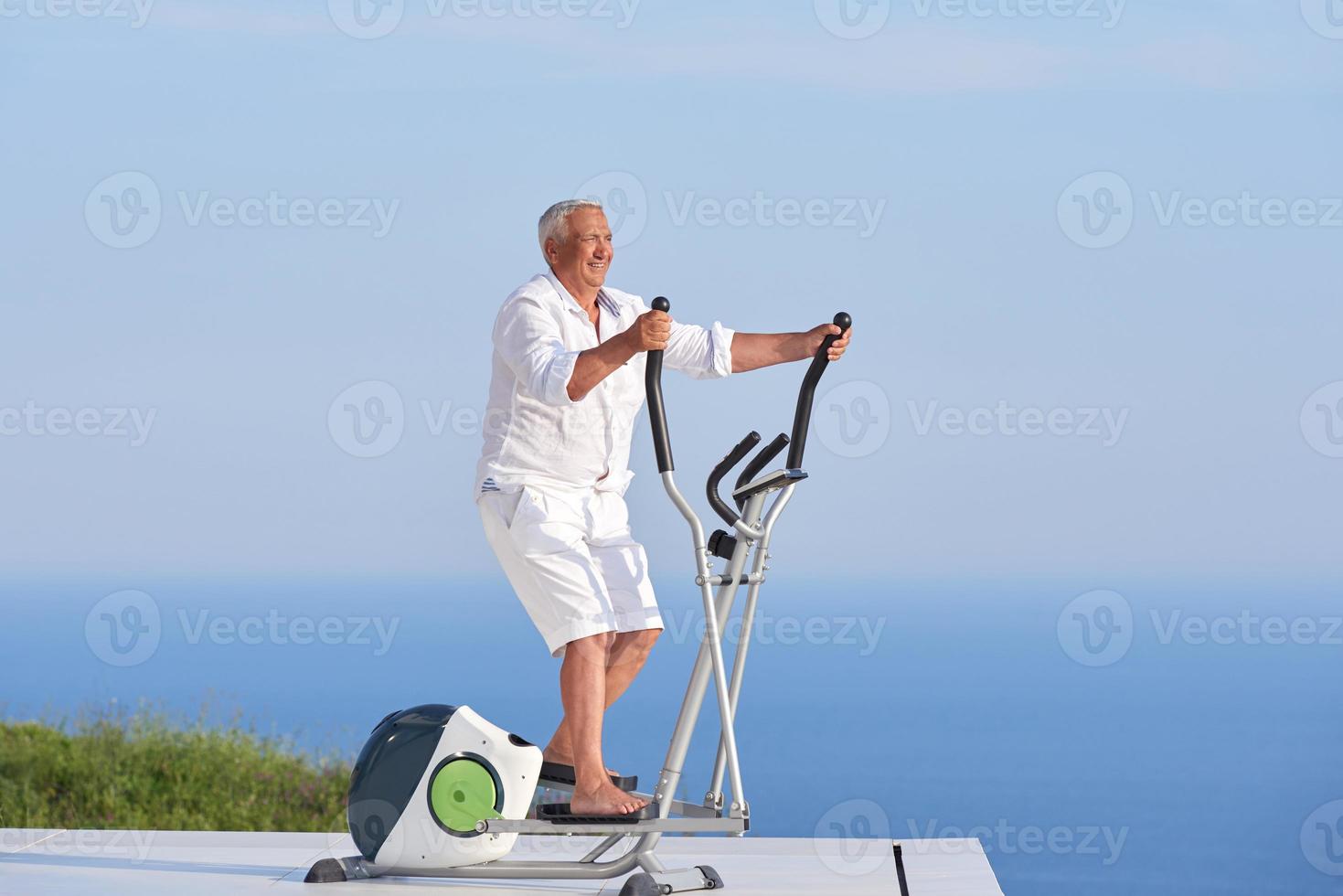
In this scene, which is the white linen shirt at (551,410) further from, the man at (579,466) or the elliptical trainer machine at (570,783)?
the elliptical trainer machine at (570,783)

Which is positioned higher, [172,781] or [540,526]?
[540,526]

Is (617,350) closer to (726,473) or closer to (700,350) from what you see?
→ (726,473)

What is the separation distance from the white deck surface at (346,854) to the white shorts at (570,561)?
2.09 ft

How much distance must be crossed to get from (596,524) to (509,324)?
50 centimetres

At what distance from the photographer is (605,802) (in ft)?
11.6

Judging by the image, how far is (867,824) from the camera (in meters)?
4.86

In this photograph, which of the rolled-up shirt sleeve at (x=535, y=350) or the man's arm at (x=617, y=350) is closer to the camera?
the man's arm at (x=617, y=350)

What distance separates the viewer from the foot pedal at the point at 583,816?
3.53 meters

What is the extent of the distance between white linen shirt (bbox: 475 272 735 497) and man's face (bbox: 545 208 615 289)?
0.05m
